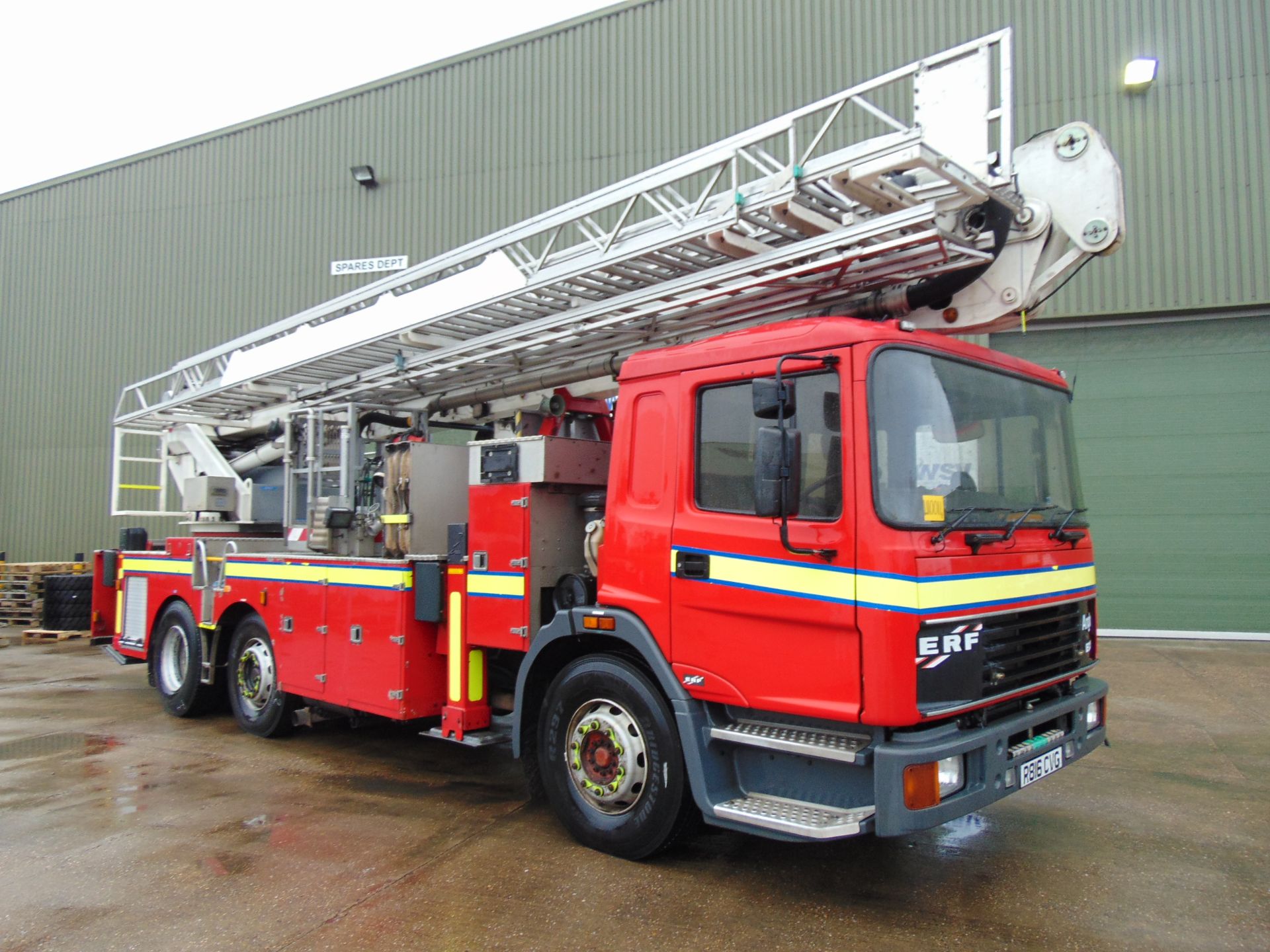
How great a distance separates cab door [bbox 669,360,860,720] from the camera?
3701 mm

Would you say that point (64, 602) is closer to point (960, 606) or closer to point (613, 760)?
point (613, 760)

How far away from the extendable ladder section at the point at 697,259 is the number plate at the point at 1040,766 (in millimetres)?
2294

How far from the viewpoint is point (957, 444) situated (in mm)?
3949

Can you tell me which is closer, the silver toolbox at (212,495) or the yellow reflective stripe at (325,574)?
the yellow reflective stripe at (325,574)

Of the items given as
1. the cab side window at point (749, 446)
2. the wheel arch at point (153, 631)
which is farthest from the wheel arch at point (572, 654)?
the wheel arch at point (153, 631)

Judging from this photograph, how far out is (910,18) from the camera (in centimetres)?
1267

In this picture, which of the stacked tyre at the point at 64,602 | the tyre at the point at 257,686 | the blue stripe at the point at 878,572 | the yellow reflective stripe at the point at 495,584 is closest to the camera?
the blue stripe at the point at 878,572

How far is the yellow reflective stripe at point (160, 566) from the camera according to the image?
26.6 ft

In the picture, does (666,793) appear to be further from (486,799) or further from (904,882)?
(486,799)

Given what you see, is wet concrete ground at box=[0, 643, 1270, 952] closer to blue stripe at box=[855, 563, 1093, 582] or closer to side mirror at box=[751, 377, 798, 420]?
blue stripe at box=[855, 563, 1093, 582]

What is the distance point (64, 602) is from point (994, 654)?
14.2 meters

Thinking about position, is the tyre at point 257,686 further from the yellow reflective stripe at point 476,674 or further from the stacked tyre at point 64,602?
the stacked tyre at point 64,602

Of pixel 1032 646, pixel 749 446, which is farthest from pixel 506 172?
pixel 1032 646

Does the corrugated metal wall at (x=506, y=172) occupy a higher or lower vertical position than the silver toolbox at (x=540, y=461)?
higher
